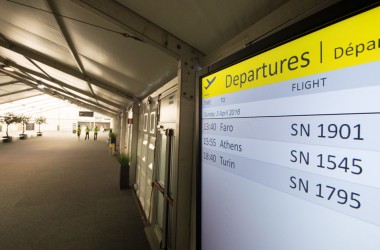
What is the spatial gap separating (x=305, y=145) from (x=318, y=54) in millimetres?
309

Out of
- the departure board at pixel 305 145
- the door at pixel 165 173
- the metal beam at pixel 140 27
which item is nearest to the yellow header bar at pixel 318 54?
the departure board at pixel 305 145

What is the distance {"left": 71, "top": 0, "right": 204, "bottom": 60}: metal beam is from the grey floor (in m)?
2.64

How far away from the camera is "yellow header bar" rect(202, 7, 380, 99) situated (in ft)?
1.78

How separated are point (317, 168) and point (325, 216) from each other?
148 mm

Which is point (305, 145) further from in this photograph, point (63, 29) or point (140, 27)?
point (63, 29)

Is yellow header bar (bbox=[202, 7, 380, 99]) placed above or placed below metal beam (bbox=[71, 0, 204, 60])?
below

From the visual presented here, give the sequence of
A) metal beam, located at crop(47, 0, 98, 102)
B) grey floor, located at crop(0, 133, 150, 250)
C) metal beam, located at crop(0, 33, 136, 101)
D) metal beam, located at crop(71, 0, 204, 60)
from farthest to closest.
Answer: metal beam, located at crop(0, 33, 136, 101), grey floor, located at crop(0, 133, 150, 250), metal beam, located at crop(47, 0, 98, 102), metal beam, located at crop(71, 0, 204, 60)

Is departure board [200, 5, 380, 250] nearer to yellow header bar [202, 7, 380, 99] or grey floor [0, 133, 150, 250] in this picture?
yellow header bar [202, 7, 380, 99]

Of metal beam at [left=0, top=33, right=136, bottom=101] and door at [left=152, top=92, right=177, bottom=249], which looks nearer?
door at [left=152, top=92, right=177, bottom=249]

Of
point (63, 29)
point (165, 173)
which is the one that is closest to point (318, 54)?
point (165, 173)

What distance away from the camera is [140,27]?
162 centimetres

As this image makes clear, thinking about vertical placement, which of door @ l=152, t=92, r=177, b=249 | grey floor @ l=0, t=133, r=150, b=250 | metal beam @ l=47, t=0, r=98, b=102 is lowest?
grey floor @ l=0, t=133, r=150, b=250

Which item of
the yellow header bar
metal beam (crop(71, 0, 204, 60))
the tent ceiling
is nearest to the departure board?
the yellow header bar

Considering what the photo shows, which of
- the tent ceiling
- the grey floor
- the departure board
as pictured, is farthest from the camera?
the grey floor
